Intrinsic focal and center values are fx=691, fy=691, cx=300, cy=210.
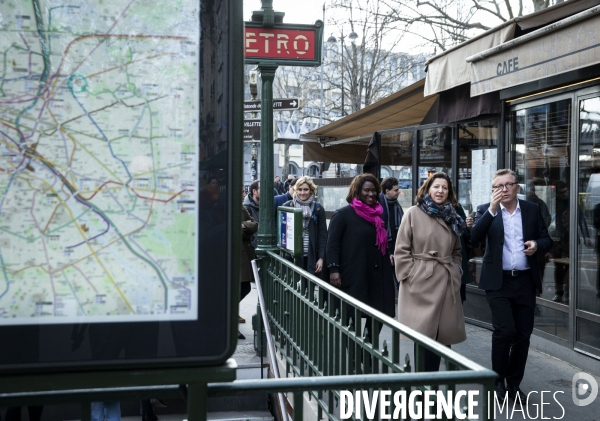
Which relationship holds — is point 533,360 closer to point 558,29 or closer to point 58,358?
point 558,29

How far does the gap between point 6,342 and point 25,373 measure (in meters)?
0.08

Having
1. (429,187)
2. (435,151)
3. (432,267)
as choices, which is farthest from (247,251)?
(432,267)

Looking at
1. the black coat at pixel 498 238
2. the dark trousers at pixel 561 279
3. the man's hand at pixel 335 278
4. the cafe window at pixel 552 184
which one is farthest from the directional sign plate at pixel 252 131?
the black coat at pixel 498 238

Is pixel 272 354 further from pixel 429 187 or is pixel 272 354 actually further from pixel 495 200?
pixel 495 200

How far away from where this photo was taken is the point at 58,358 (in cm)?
146

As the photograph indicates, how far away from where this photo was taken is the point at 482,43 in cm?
670

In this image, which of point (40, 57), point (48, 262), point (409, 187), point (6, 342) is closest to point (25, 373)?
point (6, 342)

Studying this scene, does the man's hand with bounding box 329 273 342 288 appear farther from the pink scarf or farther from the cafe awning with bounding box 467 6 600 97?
the cafe awning with bounding box 467 6 600 97

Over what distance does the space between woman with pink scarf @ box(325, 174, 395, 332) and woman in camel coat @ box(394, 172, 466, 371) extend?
33.3 inches

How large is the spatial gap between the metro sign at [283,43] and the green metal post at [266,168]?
0.38 metres

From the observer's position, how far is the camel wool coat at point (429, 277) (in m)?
5.33

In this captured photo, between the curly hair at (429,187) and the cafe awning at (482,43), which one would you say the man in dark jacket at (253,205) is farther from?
the curly hair at (429,187)

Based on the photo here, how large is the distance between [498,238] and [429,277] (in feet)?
2.22

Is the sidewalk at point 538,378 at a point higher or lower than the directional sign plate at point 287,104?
lower
